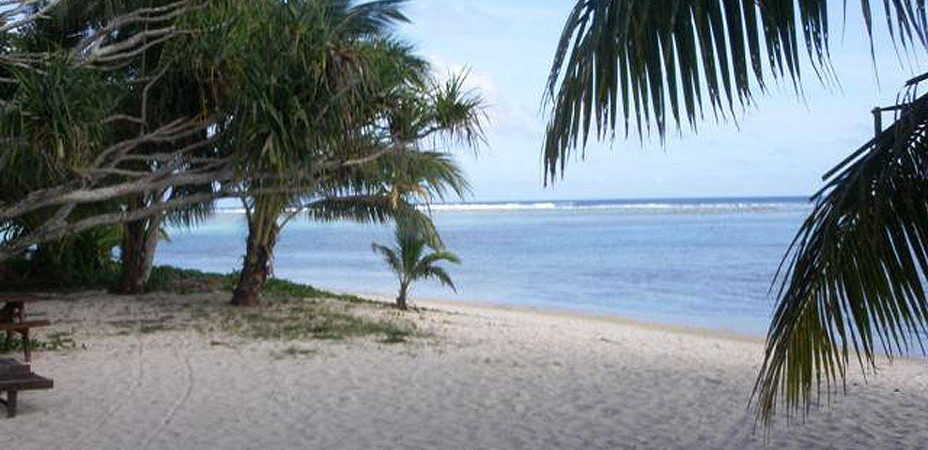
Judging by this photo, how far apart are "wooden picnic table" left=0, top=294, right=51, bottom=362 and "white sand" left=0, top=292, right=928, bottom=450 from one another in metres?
0.34

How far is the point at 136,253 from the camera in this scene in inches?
586

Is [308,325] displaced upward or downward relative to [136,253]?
downward

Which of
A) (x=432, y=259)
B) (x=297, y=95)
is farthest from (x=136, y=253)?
(x=297, y=95)

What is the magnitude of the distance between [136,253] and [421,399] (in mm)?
8949

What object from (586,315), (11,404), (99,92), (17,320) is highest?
(99,92)

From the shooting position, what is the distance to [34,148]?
7605mm

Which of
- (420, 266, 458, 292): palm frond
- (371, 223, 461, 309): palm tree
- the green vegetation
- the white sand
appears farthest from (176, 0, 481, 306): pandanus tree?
(420, 266, 458, 292): palm frond

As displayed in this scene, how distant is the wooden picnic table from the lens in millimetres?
8328

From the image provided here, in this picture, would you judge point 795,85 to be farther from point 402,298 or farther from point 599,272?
point 599,272

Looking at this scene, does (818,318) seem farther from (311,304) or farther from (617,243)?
(617,243)

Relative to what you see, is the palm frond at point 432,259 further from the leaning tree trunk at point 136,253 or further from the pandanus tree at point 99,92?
the leaning tree trunk at point 136,253

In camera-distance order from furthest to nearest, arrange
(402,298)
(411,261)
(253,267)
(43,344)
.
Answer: (402,298)
(411,261)
(253,267)
(43,344)


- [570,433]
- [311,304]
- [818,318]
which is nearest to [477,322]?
[311,304]

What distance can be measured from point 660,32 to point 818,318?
1.04 m
